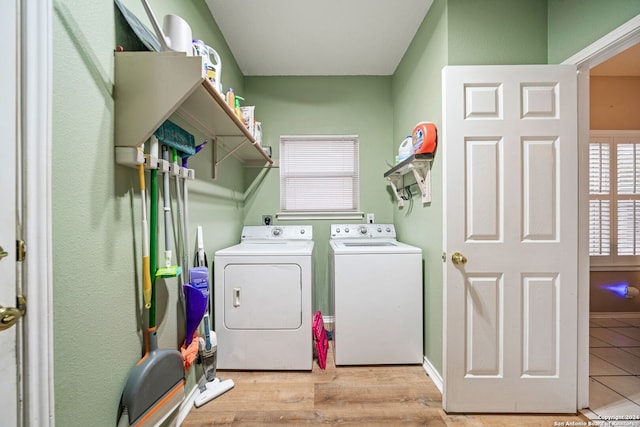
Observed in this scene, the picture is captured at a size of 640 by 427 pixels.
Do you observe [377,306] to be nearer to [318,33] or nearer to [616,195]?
[318,33]

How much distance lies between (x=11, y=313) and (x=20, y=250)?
0.50ft

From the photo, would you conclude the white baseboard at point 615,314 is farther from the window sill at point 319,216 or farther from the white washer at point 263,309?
the white washer at point 263,309

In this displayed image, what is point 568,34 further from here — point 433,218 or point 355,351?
point 355,351

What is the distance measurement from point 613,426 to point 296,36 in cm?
320

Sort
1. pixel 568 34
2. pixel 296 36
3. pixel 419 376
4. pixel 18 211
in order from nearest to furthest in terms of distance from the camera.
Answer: pixel 18 211 < pixel 568 34 < pixel 419 376 < pixel 296 36

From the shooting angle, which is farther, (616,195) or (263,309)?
(616,195)

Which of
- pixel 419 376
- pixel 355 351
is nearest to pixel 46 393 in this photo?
pixel 355 351

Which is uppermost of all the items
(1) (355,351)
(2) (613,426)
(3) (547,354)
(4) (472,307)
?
(4) (472,307)

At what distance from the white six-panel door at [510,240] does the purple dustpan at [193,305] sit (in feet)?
4.49

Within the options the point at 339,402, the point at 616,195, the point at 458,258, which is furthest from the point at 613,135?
the point at 339,402

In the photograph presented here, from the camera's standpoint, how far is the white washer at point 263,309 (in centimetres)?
172

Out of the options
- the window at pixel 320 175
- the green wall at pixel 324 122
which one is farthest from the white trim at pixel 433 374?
the window at pixel 320 175

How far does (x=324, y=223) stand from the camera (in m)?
2.65

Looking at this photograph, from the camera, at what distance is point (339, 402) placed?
150 centimetres
